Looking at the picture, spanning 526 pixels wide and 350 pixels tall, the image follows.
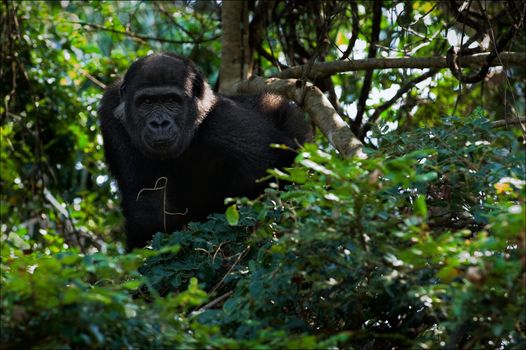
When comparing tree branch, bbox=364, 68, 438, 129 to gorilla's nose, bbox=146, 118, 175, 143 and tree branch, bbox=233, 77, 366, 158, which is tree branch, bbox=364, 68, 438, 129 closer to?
tree branch, bbox=233, 77, 366, 158

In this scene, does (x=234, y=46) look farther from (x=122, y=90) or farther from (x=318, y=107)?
(x=318, y=107)

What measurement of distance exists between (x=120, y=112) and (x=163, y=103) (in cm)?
34

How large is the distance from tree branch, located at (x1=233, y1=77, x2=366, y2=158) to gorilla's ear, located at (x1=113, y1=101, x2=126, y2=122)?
0.96m

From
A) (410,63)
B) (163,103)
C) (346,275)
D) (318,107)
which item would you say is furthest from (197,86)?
(346,275)

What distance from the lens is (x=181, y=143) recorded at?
5.51 m

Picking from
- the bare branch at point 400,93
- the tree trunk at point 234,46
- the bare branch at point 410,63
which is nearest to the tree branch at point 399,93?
the bare branch at point 400,93

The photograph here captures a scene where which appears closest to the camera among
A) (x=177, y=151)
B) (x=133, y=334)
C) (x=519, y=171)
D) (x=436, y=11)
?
(x=133, y=334)

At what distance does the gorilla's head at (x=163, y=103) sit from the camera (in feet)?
17.8

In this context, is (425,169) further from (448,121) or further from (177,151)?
(177,151)

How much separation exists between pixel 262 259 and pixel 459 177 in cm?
94

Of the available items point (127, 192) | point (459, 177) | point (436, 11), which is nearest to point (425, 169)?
point (459, 177)

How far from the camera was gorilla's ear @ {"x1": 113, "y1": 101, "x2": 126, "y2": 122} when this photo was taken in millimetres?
5723

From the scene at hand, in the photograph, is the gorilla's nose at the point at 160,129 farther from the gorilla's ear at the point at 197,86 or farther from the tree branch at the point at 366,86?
the tree branch at the point at 366,86

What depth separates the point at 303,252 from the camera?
293cm
